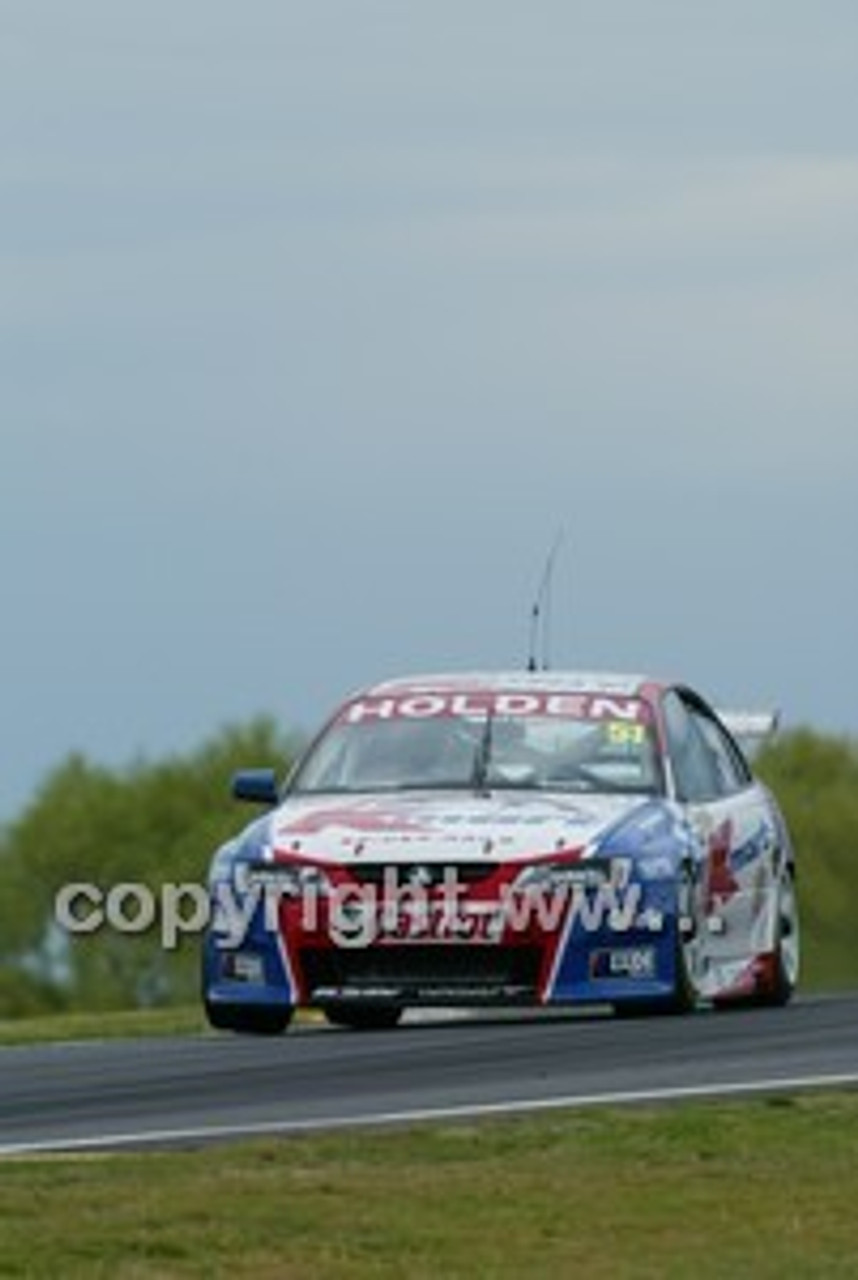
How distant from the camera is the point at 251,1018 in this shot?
21.4 metres

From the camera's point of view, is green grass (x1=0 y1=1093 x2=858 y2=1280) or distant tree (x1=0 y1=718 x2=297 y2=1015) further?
distant tree (x1=0 y1=718 x2=297 y2=1015)

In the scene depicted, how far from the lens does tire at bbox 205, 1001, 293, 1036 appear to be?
21.2 m

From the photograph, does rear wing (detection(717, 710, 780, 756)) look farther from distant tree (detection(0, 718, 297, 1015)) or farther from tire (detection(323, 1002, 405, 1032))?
distant tree (detection(0, 718, 297, 1015))

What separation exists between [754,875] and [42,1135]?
7.96 metres

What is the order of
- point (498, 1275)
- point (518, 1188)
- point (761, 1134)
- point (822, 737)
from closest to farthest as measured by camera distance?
point (498, 1275) < point (518, 1188) < point (761, 1134) < point (822, 737)

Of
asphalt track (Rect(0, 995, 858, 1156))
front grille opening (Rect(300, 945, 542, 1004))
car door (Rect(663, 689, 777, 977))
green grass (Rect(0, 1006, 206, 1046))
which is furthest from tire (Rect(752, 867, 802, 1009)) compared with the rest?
green grass (Rect(0, 1006, 206, 1046))

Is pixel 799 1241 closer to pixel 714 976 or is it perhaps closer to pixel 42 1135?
pixel 42 1135

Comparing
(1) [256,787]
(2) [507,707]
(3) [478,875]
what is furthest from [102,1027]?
(3) [478,875]

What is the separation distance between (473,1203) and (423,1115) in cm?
264

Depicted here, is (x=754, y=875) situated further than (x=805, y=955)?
No

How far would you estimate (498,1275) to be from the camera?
38.3 feet

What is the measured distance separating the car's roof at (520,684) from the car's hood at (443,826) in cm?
90

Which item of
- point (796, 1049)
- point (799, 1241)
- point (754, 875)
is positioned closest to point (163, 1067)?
point (796, 1049)

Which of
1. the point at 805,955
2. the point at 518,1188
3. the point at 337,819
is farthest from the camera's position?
the point at 805,955
